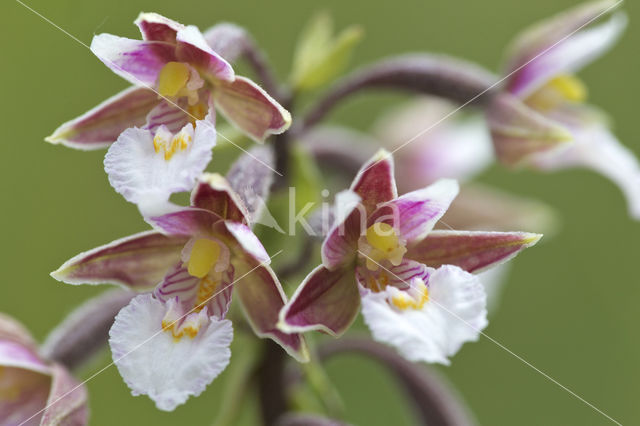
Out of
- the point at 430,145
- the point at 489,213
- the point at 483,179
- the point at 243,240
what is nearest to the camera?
the point at 243,240

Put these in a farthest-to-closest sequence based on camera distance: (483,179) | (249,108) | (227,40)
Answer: (483,179) → (227,40) → (249,108)

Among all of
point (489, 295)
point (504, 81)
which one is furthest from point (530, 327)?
point (504, 81)

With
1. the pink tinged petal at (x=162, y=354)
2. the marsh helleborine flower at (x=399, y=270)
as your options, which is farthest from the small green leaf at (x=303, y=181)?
the pink tinged petal at (x=162, y=354)

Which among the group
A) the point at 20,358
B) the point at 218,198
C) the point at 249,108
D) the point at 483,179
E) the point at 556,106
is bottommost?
the point at 20,358

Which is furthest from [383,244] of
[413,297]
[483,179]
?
[483,179]

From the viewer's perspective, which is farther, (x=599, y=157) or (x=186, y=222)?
(x=599, y=157)

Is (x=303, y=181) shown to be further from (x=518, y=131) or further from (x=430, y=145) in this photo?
(x=430, y=145)

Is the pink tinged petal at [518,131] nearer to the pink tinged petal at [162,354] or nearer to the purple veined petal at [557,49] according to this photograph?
the purple veined petal at [557,49]

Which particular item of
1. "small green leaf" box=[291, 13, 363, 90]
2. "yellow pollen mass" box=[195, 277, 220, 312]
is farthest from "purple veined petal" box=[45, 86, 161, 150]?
"small green leaf" box=[291, 13, 363, 90]
